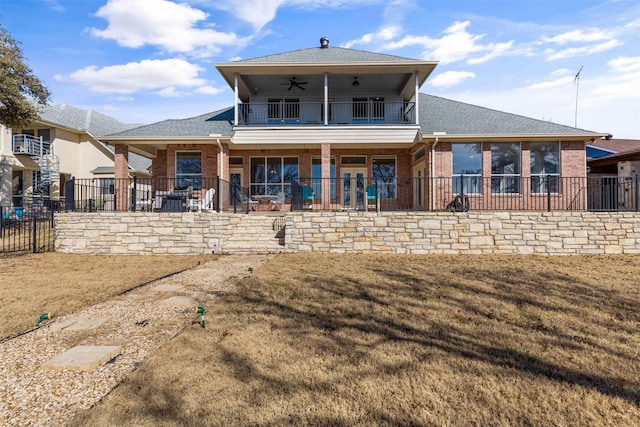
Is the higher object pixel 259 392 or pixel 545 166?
pixel 545 166

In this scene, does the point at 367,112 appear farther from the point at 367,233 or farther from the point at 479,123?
the point at 367,233

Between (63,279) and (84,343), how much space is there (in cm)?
424

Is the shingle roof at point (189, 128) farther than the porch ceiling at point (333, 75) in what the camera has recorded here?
Yes

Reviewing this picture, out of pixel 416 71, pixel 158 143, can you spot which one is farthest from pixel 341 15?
pixel 158 143

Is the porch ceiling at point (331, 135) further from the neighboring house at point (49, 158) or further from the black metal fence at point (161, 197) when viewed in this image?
the neighboring house at point (49, 158)

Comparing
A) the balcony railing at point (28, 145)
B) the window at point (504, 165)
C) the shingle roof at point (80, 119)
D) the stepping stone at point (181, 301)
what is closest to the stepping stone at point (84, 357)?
the stepping stone at point (181, 301)

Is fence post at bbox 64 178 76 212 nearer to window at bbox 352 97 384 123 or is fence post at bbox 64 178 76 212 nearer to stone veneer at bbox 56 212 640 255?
stone veneer at bbox 56 212 640 255

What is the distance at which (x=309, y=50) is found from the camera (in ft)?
55.0

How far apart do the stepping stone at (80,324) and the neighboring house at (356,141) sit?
9.40 m

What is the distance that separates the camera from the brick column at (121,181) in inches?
526

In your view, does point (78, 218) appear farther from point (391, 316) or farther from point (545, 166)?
point (545, 166)

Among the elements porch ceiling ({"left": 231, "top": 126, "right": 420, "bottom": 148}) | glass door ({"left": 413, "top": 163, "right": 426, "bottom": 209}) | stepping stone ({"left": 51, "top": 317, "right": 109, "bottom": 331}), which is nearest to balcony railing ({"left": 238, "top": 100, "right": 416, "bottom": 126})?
porch ceiling ({"left": 231, "top": 126, "right": 420, "bottom": 148})

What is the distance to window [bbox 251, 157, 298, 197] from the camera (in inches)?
659

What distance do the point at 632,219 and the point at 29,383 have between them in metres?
13.3
